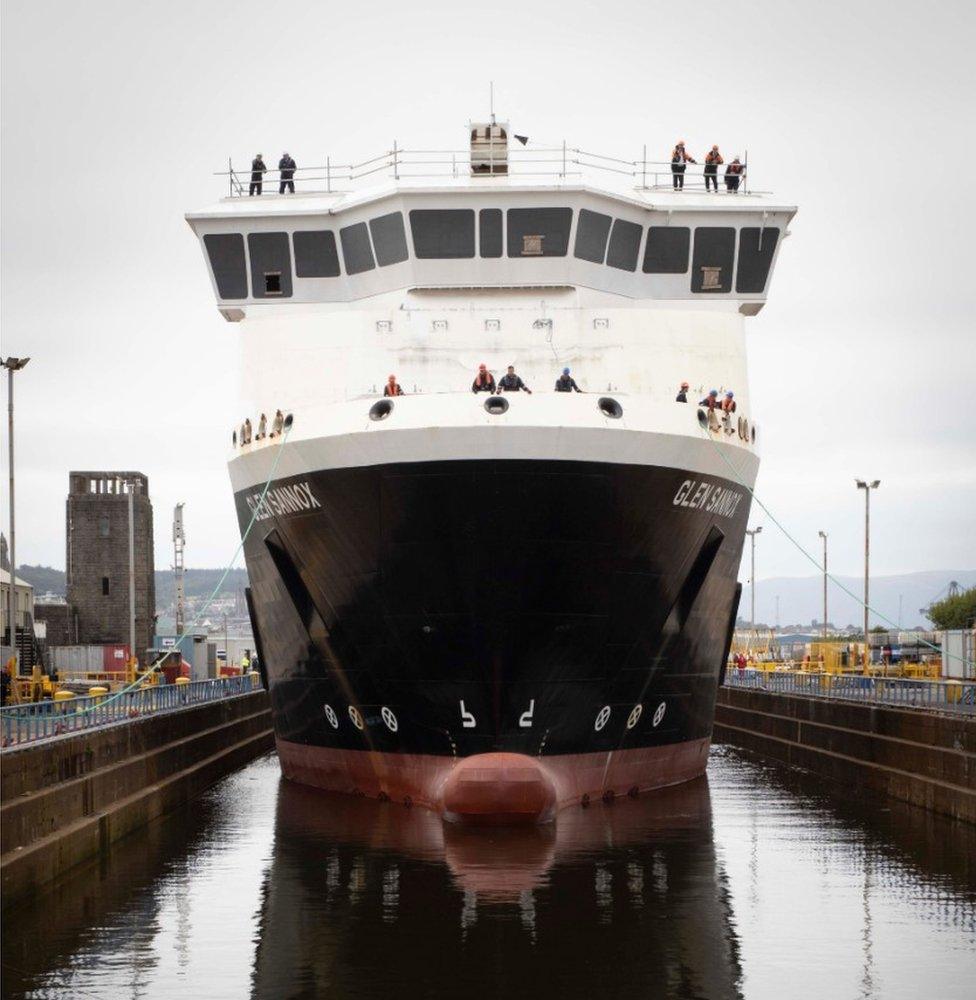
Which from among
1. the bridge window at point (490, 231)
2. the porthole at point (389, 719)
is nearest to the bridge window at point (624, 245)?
the bridge window at point (490, 231)

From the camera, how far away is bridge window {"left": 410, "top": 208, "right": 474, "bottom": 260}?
2464cm

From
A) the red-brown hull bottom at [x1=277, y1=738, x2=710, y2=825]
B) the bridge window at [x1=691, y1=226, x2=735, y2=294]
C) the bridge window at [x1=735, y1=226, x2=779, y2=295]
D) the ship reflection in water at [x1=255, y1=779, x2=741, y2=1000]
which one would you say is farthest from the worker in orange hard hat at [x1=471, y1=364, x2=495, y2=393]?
the bridge window at [x1=735, y1=226, x2=779, y2=295]

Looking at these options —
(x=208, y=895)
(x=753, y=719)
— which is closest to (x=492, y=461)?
(x=208, y=895)

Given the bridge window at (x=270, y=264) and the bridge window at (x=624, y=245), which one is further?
the bridge window at (x=270, y=264)

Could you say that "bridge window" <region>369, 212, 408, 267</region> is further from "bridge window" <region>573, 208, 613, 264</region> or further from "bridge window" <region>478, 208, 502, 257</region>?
"bridge window" <region>573, 208, 613, 264</region>

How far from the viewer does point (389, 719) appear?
22.4 meters

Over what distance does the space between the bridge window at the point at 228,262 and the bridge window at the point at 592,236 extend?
5874 mm

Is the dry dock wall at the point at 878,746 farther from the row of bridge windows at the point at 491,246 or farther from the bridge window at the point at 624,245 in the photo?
the bridge window at the point at 624,245

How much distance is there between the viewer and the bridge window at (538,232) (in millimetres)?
24672

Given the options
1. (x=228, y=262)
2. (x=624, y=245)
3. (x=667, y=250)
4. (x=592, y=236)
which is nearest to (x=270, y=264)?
(x=228, y=262)

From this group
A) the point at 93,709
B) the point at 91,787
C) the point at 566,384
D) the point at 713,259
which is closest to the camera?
the point at 91,787

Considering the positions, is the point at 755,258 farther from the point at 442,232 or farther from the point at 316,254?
the point at 316,254

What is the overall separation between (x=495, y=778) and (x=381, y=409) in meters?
5.30

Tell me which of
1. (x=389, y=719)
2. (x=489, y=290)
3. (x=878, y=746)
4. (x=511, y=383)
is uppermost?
(x=489, y=290)
